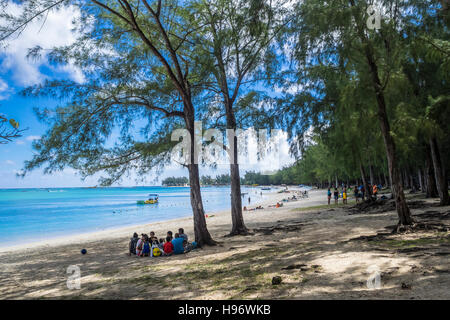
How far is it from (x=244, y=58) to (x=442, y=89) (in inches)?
367

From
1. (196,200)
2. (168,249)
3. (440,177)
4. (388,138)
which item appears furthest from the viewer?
(440,177)

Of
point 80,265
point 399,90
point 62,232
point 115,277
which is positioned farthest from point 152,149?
point 62,232

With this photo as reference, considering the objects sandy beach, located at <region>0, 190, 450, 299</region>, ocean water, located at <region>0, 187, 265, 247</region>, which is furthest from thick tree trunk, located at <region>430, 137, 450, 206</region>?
ocean water, located at <region>0, 187, 265, 247</region>

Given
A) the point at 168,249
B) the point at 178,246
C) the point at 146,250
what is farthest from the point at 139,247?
the point at 178,246

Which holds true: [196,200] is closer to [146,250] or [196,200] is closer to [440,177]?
[146,250]

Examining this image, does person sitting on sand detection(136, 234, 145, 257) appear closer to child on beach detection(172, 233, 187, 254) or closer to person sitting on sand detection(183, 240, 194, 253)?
child on beach detection(172, 233, 187, 254)

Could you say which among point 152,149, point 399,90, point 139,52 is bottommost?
point 152,149

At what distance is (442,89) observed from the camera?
1348 cm

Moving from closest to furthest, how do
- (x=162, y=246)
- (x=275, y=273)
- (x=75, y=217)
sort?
(x=275, y=273), (x=162, y=246), (x=75, y=217)

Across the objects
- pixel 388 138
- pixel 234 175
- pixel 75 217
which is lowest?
pixel 75 217

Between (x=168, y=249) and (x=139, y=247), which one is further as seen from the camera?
(x=139, y=247)

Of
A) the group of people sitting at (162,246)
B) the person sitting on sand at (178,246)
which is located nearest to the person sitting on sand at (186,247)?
the group of people sitting at (162,246)
